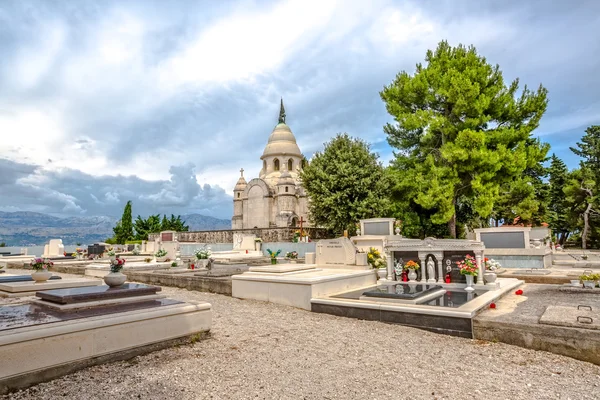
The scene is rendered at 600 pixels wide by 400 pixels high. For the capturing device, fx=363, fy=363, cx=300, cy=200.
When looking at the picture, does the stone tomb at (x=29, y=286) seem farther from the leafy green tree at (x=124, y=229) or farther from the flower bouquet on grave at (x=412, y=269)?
the leafy green tree at (x=124, y=229)

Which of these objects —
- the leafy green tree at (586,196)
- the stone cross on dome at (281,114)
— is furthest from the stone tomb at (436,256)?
the stone cross on dome at (281,114)

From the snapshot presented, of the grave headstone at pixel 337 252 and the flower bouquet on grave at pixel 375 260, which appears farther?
the grave headstone at pixel 337 252

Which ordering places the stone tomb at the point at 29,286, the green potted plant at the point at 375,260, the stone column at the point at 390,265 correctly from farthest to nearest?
the green potted plant at the point at 375,260 → the stone column at the point at 390,265 → the stone tomb at the point at 29,286

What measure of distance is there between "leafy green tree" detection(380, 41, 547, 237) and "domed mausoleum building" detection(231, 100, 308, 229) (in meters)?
18.6

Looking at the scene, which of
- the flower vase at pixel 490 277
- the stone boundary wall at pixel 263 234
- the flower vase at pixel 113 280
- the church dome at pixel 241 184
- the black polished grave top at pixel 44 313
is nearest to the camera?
the black polished grave top at pixel 44 313

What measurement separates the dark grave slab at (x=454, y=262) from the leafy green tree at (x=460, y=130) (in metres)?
13.4

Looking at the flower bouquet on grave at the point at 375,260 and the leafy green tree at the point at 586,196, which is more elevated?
the leafy green tree at the point at 586,196

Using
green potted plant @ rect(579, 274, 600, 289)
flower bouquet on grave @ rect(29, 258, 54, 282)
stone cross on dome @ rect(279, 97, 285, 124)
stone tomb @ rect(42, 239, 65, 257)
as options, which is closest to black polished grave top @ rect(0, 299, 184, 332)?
flower bouquet on grave @ rect(29, 258, 54, 282)

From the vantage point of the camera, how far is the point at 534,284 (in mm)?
10539

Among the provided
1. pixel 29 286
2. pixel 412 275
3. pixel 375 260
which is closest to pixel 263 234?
pixel 375 260

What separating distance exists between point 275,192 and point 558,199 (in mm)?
31387

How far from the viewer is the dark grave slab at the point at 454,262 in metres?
9.29

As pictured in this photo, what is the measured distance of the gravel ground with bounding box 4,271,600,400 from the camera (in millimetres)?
3646

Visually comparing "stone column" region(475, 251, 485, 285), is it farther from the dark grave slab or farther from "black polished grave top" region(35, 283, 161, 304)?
"black polished grave top" region(35, 283, 161, 304)
